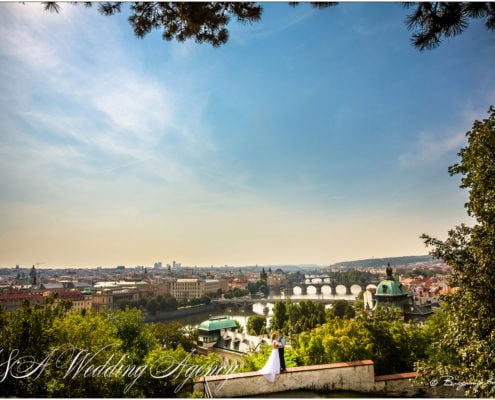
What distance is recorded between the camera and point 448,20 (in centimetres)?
333

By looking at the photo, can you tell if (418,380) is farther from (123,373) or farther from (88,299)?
(88,299)

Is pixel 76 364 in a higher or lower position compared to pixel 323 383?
higher

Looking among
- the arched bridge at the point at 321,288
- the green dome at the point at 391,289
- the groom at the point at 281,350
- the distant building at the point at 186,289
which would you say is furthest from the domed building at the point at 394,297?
the arched bridge at the point at 321,288

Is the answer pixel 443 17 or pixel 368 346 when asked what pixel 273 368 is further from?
pixel 443 17

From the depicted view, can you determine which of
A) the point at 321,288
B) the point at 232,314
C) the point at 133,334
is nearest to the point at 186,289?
the point at 232,314

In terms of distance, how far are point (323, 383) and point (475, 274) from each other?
297 centimetres

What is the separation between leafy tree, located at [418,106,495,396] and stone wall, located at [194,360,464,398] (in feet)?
4.46

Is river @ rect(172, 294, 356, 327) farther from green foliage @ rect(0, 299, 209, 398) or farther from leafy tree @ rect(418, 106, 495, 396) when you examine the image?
leafy tree @ rect(418, 106, 495, 396)

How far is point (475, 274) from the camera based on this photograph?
13.2ft

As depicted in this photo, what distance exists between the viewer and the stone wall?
485 cm

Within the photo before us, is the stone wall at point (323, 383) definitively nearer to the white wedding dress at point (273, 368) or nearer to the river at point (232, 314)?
the white wedding dress at point (273, 368)

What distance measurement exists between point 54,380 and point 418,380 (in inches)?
204

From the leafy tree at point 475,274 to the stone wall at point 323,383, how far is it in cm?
136

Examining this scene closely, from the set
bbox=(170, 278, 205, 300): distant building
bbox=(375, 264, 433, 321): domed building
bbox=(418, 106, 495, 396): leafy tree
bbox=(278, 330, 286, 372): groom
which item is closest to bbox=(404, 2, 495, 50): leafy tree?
bbox=(418, 106, 495, 396): leafy tree
